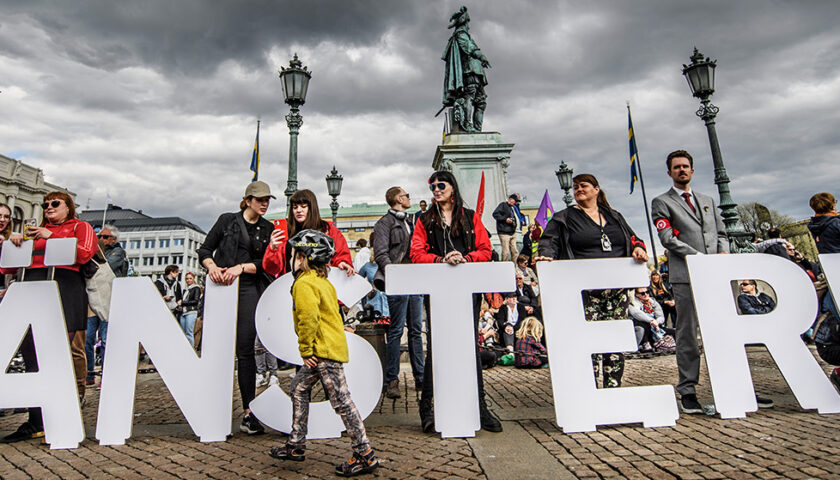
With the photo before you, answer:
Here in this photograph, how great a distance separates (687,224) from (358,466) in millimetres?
3555

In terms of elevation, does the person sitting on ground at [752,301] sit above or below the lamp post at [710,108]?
below

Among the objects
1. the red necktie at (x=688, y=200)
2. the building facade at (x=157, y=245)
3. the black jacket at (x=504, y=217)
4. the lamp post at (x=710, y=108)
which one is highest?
the building facade at (x=157, y=245)

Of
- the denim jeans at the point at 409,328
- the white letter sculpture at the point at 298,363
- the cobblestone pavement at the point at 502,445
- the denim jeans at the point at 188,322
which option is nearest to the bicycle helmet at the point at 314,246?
the white letter sculpture at the point at 298,363

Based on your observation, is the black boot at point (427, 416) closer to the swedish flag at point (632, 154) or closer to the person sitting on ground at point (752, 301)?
the person sitting on ground at point (752, 301)

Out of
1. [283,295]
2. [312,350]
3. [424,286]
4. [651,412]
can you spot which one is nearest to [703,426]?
[651,412]

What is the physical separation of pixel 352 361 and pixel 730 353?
120 inches

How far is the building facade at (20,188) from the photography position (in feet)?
177

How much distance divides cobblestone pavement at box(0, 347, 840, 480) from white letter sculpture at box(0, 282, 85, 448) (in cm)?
21

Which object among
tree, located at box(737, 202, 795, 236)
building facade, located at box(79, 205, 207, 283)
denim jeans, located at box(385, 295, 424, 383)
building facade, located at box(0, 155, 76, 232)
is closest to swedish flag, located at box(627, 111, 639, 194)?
denim jeans, located at box(385, 295, 424, 383)

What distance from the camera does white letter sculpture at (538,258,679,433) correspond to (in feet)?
11.9

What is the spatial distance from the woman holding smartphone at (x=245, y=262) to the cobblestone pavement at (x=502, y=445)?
485mm

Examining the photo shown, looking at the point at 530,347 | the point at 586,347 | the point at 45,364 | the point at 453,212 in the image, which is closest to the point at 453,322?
the point at 453,212

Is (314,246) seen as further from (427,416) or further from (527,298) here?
(527,298)

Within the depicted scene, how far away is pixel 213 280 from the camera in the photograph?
387cm
